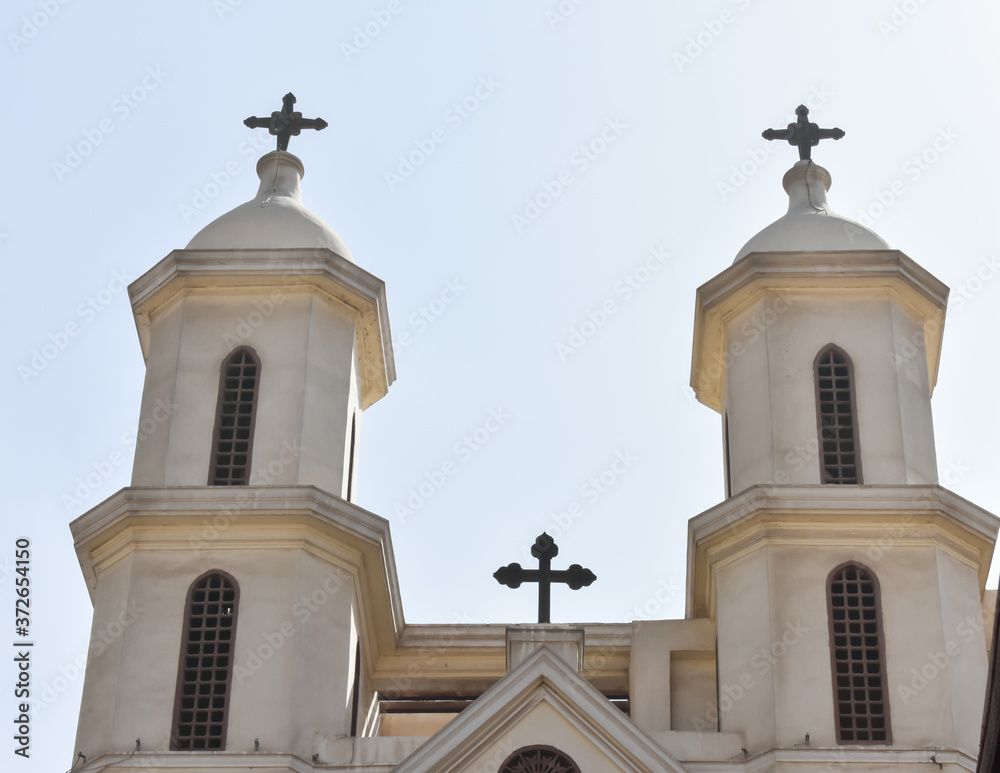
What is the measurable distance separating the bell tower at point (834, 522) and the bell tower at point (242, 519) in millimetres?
4717

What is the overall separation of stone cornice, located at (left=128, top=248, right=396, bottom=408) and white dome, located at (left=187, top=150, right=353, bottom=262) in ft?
0.95

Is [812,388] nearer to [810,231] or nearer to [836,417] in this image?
[836,417]

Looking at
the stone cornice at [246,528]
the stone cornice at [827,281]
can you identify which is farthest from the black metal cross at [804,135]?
the stone cornice at [246,528]

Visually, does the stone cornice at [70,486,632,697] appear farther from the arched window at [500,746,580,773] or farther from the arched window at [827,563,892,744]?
the arched window at [827,563,892,744]

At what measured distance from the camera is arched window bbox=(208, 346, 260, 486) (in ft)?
100

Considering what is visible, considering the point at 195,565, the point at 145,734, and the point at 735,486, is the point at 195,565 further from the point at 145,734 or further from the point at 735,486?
the point at 735,486

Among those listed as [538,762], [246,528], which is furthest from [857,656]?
[246,528]

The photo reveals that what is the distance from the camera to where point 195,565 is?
29.7 meters

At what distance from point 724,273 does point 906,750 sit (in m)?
7.70

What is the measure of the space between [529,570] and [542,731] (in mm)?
2306

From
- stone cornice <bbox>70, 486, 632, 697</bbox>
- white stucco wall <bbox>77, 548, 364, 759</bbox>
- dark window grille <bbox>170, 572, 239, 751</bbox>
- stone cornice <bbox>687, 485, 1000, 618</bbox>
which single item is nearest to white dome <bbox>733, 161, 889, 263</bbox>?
stone cornice <bbox>687, 485, 1000, 618</bbox>

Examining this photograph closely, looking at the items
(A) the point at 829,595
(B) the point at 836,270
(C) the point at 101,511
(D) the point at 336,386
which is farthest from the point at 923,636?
(C) the point at 101,511

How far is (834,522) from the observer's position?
97.5ft

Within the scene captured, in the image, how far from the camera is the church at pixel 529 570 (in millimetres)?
28203
